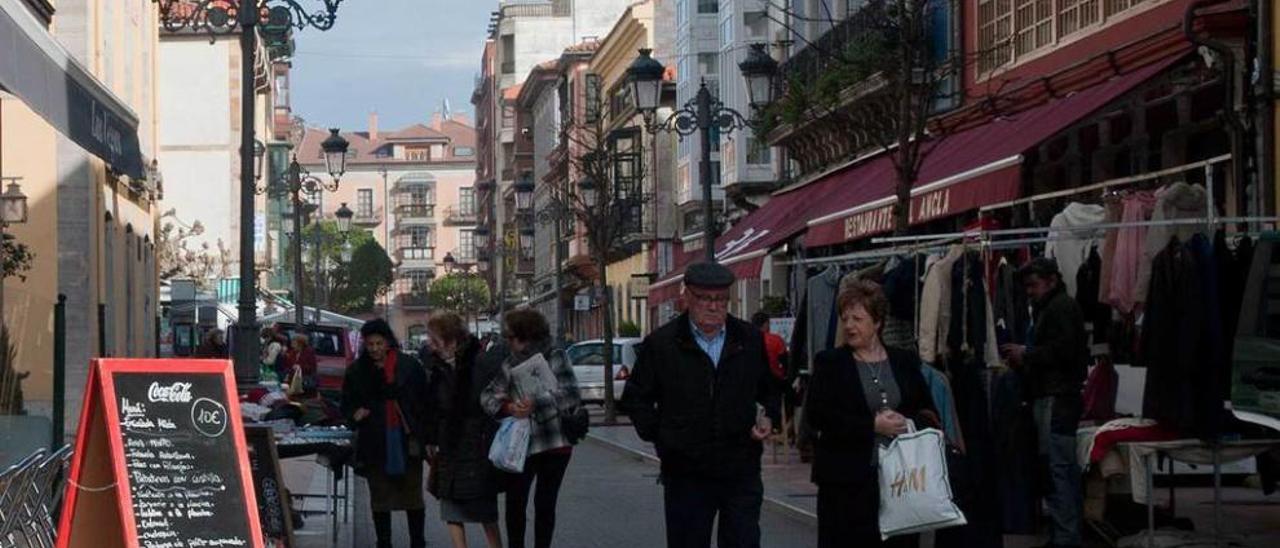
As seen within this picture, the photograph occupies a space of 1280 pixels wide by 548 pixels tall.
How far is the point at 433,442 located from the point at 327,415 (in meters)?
3.89

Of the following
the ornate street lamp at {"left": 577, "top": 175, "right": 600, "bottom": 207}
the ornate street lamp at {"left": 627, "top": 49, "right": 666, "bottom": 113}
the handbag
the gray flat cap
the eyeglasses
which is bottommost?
the handbag

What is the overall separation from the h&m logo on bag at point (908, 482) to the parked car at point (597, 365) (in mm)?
33522

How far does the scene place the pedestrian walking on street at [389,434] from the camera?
15.3 m

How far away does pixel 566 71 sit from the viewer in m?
92.4

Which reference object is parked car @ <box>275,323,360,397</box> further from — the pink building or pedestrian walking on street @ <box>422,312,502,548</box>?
the pink building

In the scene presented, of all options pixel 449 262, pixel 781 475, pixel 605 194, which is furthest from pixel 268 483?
pixel 449 262

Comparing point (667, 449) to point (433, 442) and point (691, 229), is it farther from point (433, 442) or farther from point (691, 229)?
point (691, 229)

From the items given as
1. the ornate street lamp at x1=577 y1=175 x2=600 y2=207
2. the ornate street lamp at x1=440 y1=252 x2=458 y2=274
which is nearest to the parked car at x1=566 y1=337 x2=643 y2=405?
the ornate street lamp at x1=577 y1=175 x2=600 y2=207

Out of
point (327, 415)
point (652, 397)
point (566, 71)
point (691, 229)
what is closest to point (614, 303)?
point (566, 71)

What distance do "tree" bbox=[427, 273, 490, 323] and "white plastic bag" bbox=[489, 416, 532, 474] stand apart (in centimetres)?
11887

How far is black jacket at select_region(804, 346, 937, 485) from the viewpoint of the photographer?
10469mm

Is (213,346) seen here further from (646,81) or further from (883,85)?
(883,85)

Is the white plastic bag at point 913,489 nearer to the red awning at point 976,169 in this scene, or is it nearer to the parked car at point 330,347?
the red awning at point 976,169

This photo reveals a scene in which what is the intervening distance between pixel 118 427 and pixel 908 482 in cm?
334
